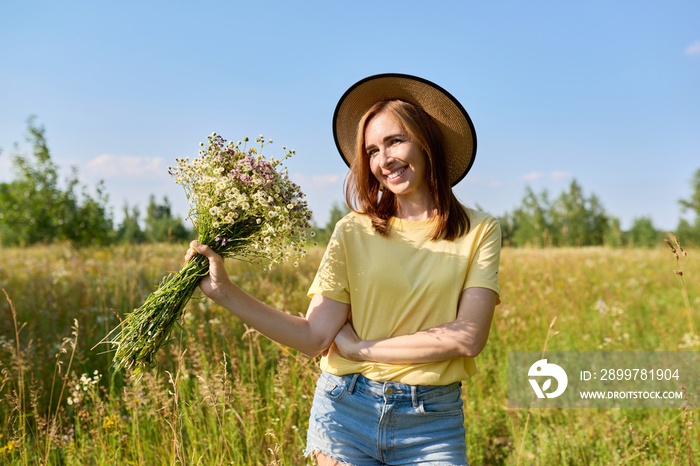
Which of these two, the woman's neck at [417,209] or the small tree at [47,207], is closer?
the woman's neck at [417,209]

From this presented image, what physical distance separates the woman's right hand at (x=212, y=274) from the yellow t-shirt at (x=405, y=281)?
1.31 feet

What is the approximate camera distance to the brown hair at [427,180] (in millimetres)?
2373

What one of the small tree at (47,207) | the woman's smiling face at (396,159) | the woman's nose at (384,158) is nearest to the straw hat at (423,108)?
the woman's smiling face at (396,159)

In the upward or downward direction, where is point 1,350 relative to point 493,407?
upward

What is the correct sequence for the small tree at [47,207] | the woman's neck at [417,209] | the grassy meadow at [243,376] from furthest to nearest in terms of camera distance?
1. the small tree at [47,207]
2. the grassy meadow at [243,376]
3. the woman's neck at [417,209]

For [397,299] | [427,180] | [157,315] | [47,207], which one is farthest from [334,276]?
[47,207]

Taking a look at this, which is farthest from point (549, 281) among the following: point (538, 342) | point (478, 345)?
point (478, 345)

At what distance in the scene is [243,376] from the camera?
3.99 meters

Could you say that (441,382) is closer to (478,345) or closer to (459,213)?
(478,345)

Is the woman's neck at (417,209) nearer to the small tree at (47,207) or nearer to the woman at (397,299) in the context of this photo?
the woman at (397,299)

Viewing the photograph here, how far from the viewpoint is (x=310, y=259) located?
8.97m

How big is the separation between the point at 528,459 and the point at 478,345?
1888mm

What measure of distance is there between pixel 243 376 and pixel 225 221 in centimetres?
219

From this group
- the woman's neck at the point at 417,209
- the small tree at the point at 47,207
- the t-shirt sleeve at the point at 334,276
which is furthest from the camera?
the small tree at the point at 47,207
